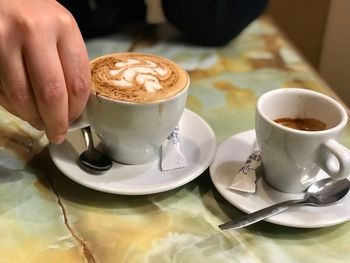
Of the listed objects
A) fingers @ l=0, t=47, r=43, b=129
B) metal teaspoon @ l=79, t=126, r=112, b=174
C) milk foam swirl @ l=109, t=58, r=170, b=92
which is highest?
fingers @ l=0, t=47, r=43, b=129

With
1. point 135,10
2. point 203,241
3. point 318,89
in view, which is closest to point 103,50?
point 135,10

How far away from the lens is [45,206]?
54 cm

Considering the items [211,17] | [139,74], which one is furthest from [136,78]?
[211,17]

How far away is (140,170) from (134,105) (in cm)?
9

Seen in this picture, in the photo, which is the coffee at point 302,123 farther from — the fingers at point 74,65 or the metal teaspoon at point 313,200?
the fingers at point 74,65

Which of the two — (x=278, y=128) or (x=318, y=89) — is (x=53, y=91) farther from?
(x=318, y=89)

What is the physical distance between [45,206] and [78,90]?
0.12m

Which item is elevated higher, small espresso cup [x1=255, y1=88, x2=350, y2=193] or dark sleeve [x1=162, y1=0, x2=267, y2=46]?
small espresso cup [x1=255, y1=88, x2=350, y2=193]

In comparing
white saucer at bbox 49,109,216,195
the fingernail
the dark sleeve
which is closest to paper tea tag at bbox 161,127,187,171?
white saucer at bbox 49,109,216,195

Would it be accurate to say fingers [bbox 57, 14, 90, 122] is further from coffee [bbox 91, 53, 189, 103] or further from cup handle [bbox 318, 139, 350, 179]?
cup handle [bbox 318, 139, 350, 179]

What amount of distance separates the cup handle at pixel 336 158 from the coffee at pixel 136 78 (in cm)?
16

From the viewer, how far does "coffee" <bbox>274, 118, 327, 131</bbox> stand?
0.58m

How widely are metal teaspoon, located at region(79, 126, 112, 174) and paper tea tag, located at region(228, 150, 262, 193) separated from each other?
0.13 m

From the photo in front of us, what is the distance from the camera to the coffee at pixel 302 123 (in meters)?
0.58
